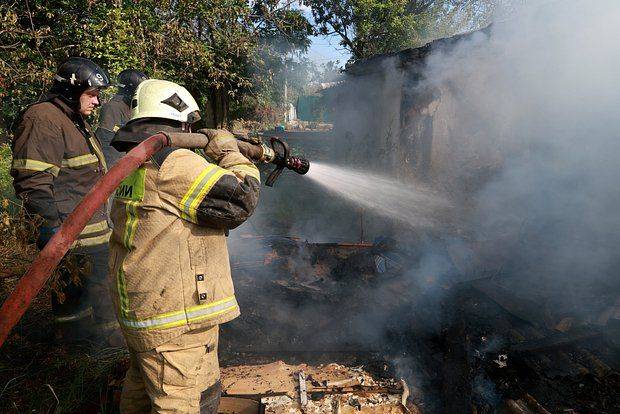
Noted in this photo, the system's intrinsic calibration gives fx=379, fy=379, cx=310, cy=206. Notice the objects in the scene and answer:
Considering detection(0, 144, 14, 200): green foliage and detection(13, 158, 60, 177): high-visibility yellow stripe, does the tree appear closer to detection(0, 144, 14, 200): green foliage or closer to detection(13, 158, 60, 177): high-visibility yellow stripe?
detection(0, 144, 14, 200): green foliage

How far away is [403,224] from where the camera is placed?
7.59 metres

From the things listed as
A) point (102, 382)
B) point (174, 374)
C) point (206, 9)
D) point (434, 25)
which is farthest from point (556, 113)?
point (434, 25)

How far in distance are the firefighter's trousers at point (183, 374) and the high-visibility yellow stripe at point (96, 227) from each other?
195cm

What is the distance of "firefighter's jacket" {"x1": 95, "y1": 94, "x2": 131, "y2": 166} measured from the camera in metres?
4.58

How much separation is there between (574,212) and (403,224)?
118 inches

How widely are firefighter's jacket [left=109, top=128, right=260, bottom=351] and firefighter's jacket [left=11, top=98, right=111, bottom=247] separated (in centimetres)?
162

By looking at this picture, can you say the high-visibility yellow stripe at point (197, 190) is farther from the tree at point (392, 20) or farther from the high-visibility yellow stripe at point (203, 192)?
the tree at point (392, 20)

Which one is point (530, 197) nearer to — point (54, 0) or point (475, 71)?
point (475, 71)

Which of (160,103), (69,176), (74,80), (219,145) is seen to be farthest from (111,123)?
(219,145)

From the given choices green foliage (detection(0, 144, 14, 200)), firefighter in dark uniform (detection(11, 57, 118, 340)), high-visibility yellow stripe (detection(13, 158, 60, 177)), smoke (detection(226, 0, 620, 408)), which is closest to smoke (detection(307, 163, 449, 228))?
smoke (detection(226, 0, 620, 408))

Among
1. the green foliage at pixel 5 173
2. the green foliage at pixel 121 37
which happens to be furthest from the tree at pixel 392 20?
the green foliage at pixel 5 173

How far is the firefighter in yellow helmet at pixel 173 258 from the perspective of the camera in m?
1.97

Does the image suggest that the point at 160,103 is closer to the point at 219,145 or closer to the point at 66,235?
the point at 219,145

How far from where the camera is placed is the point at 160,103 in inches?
85.2
